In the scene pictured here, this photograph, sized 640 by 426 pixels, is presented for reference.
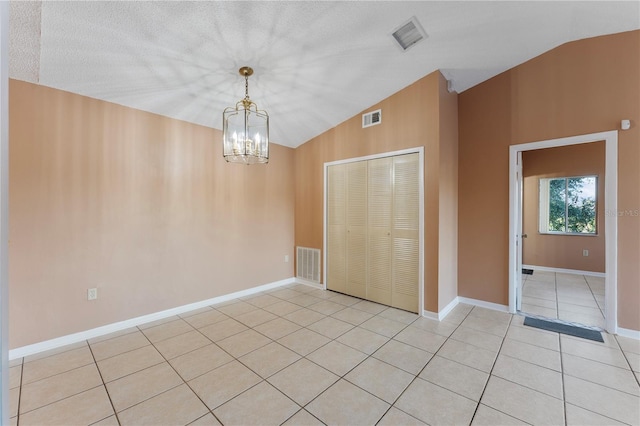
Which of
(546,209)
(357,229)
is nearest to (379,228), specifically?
(357,229)

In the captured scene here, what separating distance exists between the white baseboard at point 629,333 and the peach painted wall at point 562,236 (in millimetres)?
3052

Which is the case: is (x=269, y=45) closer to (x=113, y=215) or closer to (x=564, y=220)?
(x=113, y=215)

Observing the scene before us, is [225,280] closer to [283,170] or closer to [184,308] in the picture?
[184,308]

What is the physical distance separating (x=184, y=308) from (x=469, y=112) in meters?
4.82

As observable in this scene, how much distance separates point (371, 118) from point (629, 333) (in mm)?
3829

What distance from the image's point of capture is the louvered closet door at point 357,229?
13.2 feet

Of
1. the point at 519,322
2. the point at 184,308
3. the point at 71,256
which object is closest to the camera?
the point at 71,256

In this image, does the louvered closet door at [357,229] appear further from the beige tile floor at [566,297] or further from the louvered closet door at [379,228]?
the beige tile floor at [566,297]

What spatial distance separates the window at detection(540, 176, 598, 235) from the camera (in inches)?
211

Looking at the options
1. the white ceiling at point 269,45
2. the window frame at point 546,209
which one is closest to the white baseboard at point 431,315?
the white ceiling at point 269,45

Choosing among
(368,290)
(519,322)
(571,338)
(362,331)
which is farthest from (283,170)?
(571,338)

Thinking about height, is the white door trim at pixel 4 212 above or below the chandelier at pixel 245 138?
below

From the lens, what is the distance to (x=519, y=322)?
3201 millimetres

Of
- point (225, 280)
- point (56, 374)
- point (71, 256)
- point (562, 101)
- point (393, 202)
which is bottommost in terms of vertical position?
point (56, 374)
